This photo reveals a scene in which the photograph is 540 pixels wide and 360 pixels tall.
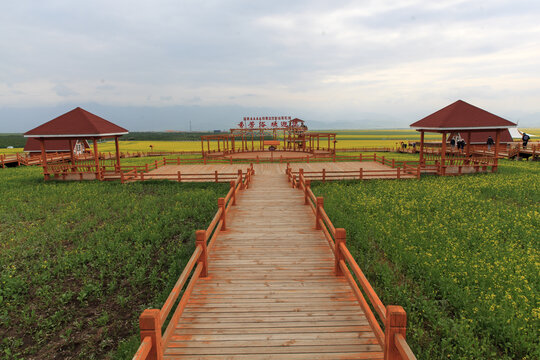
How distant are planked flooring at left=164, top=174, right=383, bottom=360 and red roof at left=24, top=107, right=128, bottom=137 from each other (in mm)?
17346

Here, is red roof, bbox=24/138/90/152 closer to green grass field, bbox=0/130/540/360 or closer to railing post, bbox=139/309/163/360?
green grass field, bbox=0/130/540/360

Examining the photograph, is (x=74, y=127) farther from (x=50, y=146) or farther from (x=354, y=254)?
(x=50, y=146)

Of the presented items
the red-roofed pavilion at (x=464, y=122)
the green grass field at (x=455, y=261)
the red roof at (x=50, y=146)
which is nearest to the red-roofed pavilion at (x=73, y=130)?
the green grass field at (x=455, y=261)

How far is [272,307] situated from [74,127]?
872 inches

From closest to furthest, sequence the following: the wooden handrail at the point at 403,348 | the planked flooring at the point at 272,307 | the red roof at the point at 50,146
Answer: the wooden handrail at the point at 403,348 < the planked flooring at the point at 272,307 < the red roof at the point at 50,146

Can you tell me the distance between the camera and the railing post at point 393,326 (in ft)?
10.9

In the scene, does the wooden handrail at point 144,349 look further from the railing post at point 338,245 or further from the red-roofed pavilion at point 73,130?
the red-roofed pavilion at point 73,130

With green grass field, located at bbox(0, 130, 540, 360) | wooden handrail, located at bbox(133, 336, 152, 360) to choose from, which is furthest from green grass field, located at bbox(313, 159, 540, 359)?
wooden handrail, located at bbox(133, 336, 152, 360)

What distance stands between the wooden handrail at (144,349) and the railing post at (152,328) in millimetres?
59

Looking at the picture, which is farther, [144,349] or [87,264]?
[87,264]

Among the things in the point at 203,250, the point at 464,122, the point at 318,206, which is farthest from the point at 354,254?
the point at 464,122

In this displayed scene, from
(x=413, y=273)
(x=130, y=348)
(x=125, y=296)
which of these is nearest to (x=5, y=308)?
(x=125, y=296)

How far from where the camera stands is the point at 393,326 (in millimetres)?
3383

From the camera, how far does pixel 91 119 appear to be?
22.4 m
